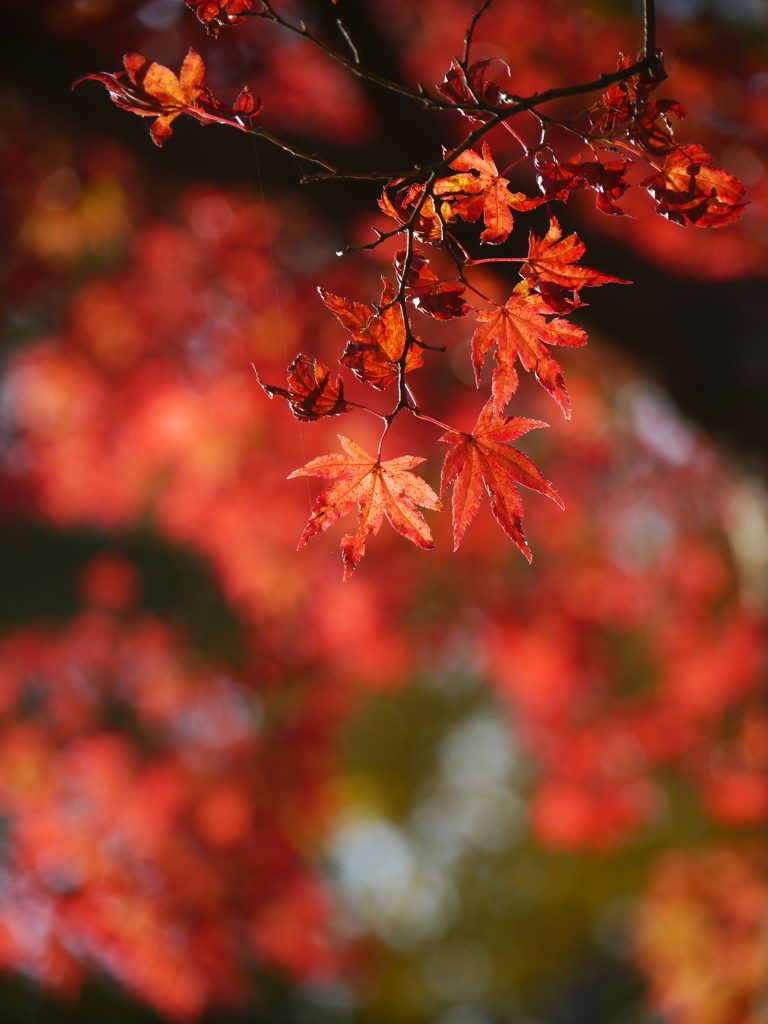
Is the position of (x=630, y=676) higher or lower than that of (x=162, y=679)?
lower

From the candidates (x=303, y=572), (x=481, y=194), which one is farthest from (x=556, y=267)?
(x=303, y=572)

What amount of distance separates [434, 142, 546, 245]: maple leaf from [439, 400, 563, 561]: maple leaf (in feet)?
0.64

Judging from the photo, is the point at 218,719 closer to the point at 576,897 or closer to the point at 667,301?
the point at 667,301

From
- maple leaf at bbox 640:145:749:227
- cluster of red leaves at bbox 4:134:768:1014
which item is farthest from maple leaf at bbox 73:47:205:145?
cluster of red leaves at bbox 4:134:768:1014

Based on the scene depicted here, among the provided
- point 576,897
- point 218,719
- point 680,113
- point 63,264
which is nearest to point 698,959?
point 218,719

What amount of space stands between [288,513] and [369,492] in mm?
3905

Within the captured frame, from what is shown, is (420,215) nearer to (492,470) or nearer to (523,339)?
(523,339)

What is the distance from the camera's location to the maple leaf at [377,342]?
31.2 inches

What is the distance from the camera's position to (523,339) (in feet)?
2.85

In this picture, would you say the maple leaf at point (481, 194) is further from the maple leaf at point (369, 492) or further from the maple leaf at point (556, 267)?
the maple leaf at point (369, 492)

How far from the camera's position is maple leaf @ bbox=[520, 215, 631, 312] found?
0.80 meters

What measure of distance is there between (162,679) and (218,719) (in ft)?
1.55

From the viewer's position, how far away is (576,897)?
10359mm

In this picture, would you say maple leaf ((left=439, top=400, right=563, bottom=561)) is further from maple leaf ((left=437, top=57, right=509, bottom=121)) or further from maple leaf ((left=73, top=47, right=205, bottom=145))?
maple leaf ((left=73, top=47, right=205, bottom=145))
